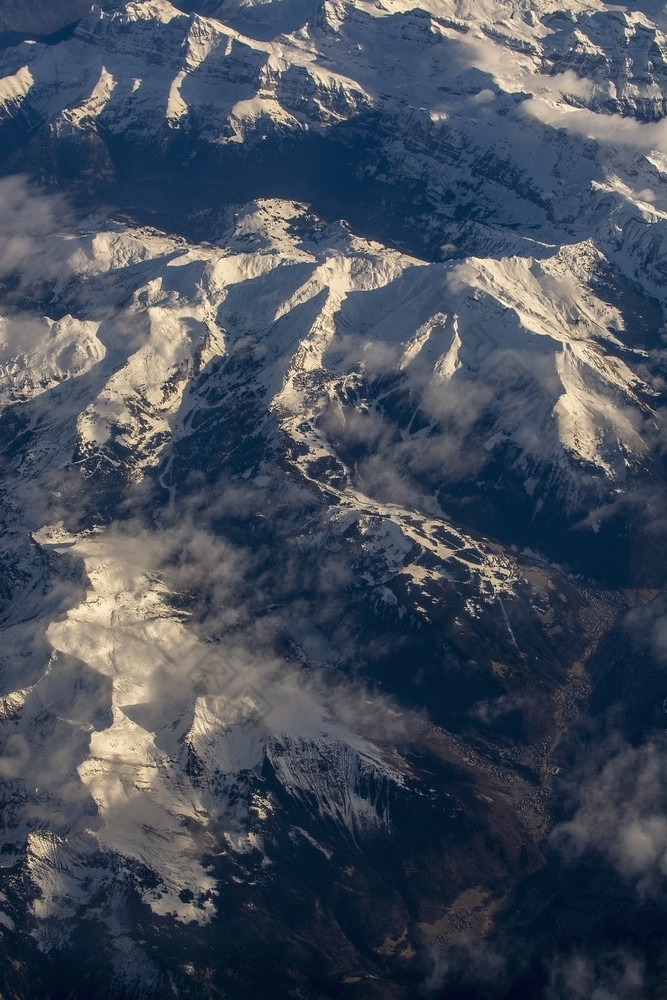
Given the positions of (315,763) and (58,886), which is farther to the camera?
(315,763)

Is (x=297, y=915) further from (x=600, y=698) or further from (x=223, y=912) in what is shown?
(x=600, y=698)

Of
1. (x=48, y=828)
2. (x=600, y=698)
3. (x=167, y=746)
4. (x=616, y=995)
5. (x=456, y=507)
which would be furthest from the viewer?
(x=456, y=507)

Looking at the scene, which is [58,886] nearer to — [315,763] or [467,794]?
[315,763]

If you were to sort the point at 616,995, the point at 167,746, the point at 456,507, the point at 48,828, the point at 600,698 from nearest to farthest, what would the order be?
the point at 616,995 < the point at 48,828 < the point at 167,746 < the point at 600,698 < the point at 456,507

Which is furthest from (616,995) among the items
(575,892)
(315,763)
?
(315,763)

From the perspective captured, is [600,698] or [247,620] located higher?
[600,698]

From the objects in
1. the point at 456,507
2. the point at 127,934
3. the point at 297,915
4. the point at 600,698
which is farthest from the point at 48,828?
the point at 456,507

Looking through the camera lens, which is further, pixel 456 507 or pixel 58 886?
pixel 456 507

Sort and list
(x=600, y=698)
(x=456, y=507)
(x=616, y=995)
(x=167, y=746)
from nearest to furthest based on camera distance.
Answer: (x=616, y=995)
(x=167, y=746)
(x=600, y=698)
(x=456, y=507)

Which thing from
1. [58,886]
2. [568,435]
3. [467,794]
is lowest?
[58,886]
